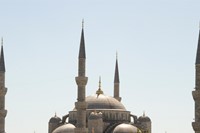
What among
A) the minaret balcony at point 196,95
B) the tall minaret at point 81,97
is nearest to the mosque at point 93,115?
the tall minaret at point 81,97

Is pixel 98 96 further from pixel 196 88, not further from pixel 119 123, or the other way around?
pixel 196 88

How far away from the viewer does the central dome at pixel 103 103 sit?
66.0 metres

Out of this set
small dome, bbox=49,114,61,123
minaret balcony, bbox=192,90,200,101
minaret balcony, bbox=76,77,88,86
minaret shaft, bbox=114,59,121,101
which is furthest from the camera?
minaret shaft, bbox=114,59,121,101

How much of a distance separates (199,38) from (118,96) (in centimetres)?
2702

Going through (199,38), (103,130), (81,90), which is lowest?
(103,130)

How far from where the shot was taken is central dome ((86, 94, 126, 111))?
2598 inches

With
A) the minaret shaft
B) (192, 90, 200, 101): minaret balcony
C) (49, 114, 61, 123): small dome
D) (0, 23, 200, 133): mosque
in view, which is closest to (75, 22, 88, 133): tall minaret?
(0, 23, 200, 133): mosque

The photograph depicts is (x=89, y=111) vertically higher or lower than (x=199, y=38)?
lower

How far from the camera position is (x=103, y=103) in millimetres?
66562

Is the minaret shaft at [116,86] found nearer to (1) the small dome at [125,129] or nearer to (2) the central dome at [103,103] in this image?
(2) the central dome at [103,103]

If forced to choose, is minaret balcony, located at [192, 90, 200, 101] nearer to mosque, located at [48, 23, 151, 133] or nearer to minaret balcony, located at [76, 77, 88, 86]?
minaret balcony, located at [76, 77, 88, 86]

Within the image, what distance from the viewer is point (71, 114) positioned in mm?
66375

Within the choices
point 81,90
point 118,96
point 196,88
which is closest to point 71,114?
point 118,96

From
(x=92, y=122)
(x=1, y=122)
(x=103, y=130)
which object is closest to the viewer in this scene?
(x=1, y=122)
